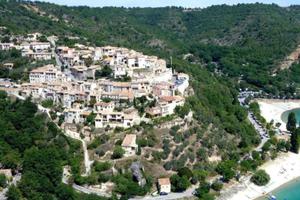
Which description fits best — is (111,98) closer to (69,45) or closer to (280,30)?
(69,45)

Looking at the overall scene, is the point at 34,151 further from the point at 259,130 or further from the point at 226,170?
the point at 259,130

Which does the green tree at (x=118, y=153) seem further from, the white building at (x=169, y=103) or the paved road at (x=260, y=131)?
the paved road at (x=260, y=131)

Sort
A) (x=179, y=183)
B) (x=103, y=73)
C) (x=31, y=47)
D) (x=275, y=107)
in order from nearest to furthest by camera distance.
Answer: (x=179, y=183) < (x=103, y=73) < (x=31, y=47) < (x=275, y=107)

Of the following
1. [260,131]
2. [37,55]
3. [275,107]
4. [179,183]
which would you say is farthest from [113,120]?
[275,107]

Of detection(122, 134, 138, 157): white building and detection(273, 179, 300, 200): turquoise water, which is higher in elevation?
detection(122, 134, 138, 157): white building

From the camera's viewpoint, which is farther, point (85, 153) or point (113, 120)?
point (113, 120)

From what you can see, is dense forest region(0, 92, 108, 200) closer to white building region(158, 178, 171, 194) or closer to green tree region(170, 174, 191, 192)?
white building region(158, 178, 171, 194)

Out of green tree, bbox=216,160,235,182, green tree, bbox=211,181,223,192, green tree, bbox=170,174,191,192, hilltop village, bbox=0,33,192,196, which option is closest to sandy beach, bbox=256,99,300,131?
A: hilltop village, bbox=0,33,192,196
